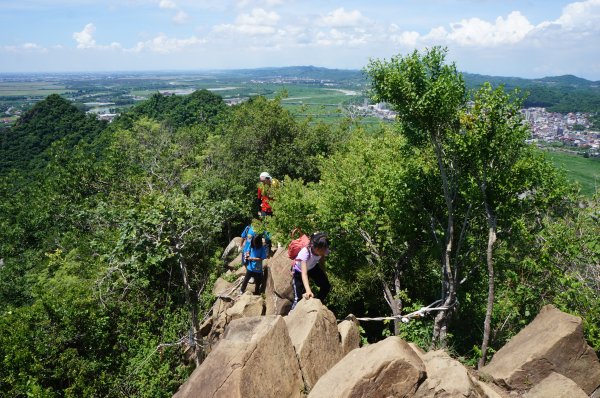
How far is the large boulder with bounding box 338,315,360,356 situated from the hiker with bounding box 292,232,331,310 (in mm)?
946

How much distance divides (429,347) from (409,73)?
6790 millimetres

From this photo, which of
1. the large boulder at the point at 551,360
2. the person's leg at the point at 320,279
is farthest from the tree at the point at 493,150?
the person's leg at the point at 320,279

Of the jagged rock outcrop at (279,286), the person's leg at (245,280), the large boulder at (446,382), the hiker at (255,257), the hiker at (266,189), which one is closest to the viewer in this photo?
the large boulder at (446,382)

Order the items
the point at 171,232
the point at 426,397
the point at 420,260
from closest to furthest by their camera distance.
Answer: the point at 426,397 → the point at 171,232 → the point at 420,260

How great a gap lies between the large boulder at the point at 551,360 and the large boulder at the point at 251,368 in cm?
404

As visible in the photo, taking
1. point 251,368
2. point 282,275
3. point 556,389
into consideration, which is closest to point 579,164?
point 282,275

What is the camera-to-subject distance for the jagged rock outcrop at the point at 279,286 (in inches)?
469

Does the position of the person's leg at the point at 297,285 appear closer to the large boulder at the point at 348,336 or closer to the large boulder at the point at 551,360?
the large boulder at the point at 348,336

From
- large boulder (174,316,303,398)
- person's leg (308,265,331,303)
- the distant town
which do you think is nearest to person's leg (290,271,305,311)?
person's leg (308,265,331,303)

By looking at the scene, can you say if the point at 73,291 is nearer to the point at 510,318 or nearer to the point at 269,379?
the point at 269,379

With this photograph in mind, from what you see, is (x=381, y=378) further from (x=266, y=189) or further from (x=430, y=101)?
(x=266, y=189)

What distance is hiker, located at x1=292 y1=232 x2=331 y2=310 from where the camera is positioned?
886 cm

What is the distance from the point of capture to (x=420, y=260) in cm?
1448

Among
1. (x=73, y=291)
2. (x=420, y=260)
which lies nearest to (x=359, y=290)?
(x=420, y=260)
